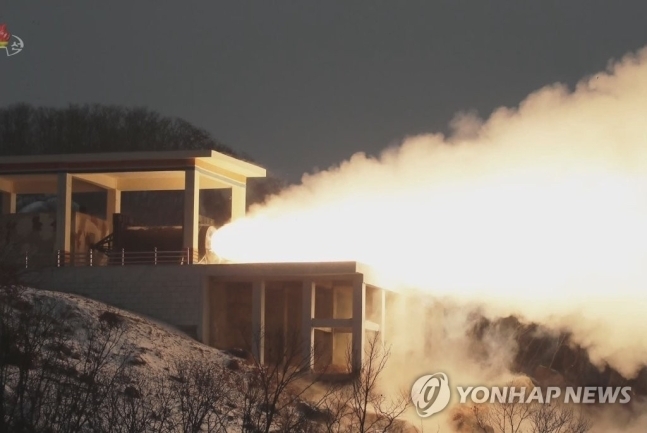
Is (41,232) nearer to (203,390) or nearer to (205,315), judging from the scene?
(205,315)

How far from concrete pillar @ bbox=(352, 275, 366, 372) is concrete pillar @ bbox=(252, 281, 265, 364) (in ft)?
13.1

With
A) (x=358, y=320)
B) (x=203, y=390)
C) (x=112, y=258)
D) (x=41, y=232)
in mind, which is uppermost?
(x=41, y=232)

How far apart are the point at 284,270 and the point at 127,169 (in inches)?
374

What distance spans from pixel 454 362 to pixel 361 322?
10382 millimetres

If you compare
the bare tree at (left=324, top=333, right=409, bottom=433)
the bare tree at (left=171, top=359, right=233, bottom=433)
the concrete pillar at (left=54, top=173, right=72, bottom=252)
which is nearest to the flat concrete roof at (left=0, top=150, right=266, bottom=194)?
the concrete pillar at (left=54, top=173, right=72, bottom=252)

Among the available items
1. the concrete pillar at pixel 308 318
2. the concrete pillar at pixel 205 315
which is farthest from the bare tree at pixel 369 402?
the concrete pillar at pixel 205 315

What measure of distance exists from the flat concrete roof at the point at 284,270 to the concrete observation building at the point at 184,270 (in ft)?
0.14

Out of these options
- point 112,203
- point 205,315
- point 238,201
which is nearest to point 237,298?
point 205,315

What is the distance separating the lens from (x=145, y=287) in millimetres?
67875

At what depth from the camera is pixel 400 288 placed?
236 feet

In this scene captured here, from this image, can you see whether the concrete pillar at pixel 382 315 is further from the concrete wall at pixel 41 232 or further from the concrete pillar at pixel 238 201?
the concrete wall at pixel 41 232

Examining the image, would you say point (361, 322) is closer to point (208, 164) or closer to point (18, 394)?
point (208, 164)

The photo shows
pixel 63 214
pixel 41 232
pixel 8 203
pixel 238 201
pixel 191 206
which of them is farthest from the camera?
pixel 8 203

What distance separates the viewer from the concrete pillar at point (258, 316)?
217 feet
